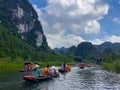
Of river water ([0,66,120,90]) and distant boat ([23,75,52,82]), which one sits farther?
distant boat ([23,75,52,82])

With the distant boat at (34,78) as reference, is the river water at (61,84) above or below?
below

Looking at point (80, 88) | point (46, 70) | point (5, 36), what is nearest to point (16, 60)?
point (5, 36)

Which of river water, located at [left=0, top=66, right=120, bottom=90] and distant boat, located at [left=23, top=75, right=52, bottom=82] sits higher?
distant boat, located at [left=23, top=75, right=52, bottom=82]

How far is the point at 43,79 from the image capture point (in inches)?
1877

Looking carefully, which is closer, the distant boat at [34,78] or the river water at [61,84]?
the river water at [61,84]

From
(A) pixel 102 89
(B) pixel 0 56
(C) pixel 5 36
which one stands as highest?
(C) pixel 5 36

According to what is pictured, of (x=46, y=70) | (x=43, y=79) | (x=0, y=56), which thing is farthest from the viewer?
(x=0, y=56)

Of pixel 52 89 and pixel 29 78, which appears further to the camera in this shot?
pixel 29 78

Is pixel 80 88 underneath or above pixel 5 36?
underneath

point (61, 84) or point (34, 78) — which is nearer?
point (34, 78)

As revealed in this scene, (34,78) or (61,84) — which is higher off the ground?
(34,78)

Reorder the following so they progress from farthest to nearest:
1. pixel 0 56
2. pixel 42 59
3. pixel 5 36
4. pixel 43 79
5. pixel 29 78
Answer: pixel 5 36 < pixel 42 59 < pixel 0 56 < pixel 43 79 < pixel 29 78

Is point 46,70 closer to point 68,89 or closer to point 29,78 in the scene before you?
point 29,78

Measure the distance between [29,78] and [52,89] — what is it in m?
5.88
